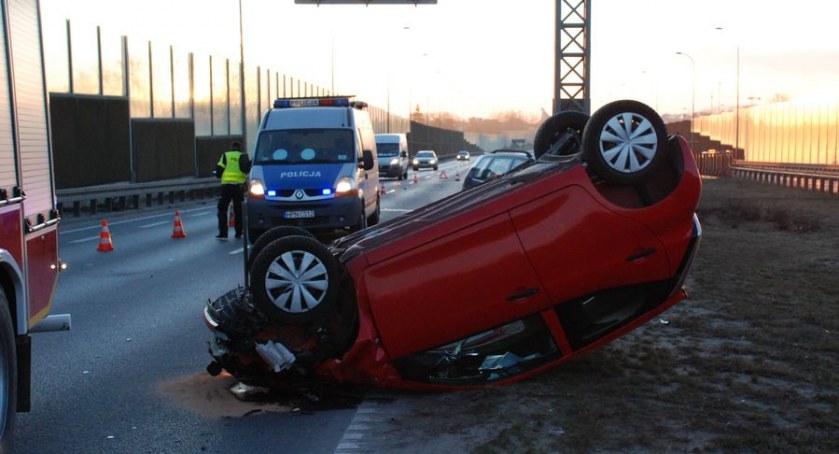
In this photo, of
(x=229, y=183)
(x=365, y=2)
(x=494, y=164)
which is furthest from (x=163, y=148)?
(x=494, y=164)

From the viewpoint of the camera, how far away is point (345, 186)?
17062mm

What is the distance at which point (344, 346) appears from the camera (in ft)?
20.6

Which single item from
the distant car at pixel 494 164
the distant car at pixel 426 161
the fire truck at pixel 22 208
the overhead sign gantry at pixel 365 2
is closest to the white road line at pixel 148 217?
the overhead sign gantry at pixel 365 2

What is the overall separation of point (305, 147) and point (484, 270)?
39.5 ft

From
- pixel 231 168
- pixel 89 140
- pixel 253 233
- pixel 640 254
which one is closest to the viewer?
pixel 640 254

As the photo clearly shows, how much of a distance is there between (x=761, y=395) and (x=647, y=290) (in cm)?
100

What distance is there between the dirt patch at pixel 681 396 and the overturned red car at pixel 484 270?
50 centimetres

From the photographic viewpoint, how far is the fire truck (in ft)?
15.8

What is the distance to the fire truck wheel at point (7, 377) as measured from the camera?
15.3 ft

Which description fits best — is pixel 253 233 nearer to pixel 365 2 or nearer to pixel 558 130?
pixel 558 130

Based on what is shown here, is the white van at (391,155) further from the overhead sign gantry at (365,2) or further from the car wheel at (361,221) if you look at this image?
the car wheel at (361,221)

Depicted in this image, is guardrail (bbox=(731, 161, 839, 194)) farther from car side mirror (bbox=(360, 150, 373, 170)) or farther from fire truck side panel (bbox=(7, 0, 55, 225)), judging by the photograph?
fire truck side panel (bbox=(7, 0, 55, 225))

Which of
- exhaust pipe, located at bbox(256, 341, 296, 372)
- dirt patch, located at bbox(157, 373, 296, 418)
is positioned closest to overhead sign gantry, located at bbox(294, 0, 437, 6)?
dirt patch, located at bbox(157, 373, 296, 418)

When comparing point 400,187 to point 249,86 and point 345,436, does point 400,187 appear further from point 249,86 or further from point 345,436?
point 345,436
